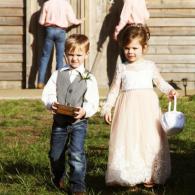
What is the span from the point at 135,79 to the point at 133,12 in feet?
22.1

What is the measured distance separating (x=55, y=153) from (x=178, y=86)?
787cm

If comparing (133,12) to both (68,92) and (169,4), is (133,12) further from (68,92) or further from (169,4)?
(68,92)

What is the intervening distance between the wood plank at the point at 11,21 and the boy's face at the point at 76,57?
25.6ft

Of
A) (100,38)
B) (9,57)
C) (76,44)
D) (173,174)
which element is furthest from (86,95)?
(9,57)

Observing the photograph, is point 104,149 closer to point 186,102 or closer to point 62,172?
point 62,172

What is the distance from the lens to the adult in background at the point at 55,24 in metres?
12.8

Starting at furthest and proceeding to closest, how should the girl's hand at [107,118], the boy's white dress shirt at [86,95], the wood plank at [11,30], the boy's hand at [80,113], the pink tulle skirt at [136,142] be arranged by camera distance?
the wood plank at [11,30] → the pink tulle skirt at [136,142] → the girl's hand at [107,118] → the boy's white dress shirt at [86,95] → the boy's hand at [80,113]

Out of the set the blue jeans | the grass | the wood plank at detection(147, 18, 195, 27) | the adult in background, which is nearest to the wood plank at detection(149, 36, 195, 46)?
the wood plank at detection(147, 18, 195, 27)

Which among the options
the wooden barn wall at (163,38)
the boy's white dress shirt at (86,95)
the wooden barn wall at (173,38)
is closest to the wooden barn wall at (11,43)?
the wooden barn wall at (163,38)

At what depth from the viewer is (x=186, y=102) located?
11.4 meters

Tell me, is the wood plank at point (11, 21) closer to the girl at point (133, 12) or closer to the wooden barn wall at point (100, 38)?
the wooden barn wall at point (100, 38)

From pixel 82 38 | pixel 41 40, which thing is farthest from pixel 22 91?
pixel 82 38

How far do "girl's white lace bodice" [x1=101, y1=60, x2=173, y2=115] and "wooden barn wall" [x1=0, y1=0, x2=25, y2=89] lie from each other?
7543mm

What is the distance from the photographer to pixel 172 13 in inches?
530
